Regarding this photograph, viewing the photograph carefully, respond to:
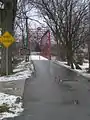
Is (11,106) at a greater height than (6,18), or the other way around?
(6,18)

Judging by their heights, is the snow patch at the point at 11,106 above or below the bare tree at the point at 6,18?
below

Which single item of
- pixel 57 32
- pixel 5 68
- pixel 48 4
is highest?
pixel 48 4

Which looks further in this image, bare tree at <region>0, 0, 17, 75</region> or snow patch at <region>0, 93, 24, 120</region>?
bare tree at <region>0, 0, 17, 75</region>

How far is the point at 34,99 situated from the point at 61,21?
2525cm

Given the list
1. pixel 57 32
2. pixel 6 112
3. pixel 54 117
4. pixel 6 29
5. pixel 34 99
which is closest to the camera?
pixel 54 117

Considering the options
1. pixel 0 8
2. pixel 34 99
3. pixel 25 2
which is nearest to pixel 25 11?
pixel 25 2

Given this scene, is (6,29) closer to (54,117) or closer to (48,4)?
(48,4)

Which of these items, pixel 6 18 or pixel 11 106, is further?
pixel 6 18

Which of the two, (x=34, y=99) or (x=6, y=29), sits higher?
(x=6, y=29)

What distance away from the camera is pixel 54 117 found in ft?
29.1

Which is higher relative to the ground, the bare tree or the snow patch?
the bare tree

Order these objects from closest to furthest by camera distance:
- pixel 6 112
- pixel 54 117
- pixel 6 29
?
pixel 54 117 < pixel 6 112 < pixel 6 29

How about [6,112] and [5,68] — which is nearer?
[6,112]

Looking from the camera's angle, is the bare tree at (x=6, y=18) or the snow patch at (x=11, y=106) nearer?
the snow patch at (x=11, y=106)
